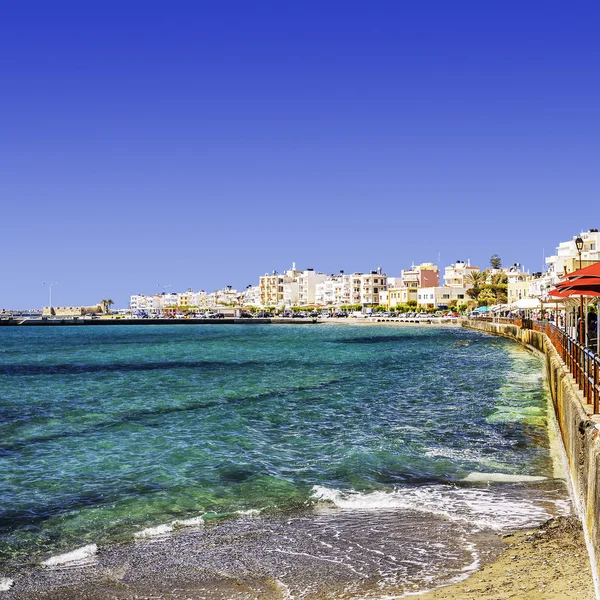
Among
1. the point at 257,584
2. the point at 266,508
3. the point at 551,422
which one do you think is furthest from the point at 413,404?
the point at 257,584

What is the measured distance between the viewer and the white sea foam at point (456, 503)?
36.8 feet

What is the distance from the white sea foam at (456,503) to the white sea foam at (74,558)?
4273 millimetres

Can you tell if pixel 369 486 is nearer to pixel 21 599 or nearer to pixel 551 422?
pixel 21 599

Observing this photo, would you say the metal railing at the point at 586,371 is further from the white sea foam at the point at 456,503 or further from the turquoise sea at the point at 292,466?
the white sea foam at the point at 456,503

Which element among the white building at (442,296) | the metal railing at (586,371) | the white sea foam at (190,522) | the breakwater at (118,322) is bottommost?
the white sea foam at (190,522)

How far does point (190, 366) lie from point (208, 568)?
39921 mm

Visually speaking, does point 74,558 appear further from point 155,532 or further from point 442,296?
point 442,296

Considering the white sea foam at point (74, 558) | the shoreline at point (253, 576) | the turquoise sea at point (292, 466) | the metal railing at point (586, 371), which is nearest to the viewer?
the shoreline at point (253, 576)

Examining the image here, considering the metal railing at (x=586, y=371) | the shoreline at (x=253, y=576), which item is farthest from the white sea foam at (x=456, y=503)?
the metal railing at (x=586, y=371)

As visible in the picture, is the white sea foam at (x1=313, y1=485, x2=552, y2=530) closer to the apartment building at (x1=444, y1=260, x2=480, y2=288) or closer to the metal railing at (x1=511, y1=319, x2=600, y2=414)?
the metal railing at (x1=511, y1=319, x2=600, y2=414)

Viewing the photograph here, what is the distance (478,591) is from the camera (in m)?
8.30

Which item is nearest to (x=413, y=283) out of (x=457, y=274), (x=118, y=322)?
(x=457, y=274)

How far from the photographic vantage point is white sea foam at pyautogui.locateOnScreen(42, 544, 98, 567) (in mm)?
10009

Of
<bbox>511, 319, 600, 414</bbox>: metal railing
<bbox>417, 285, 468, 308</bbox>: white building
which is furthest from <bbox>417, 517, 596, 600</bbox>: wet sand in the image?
<bbox>417, 285, 468, 308</bbox>: white building
